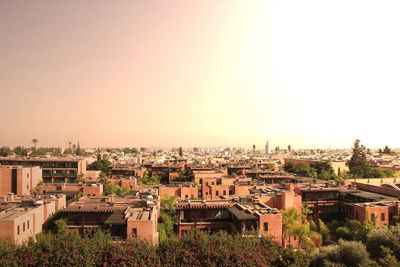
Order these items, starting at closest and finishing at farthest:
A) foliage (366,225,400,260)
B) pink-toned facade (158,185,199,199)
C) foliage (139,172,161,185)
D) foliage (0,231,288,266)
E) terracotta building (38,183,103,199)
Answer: foliage (0,231,288,266) → foliage (366,225,400,260) → terracotta building (38,183,103,199) → pink-toned facade (158,185,199,199) → foliage (139,172,161,185)

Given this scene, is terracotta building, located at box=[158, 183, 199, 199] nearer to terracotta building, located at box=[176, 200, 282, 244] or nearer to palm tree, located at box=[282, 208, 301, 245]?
terracotta building, located at box=[176, 200, 282, 244]

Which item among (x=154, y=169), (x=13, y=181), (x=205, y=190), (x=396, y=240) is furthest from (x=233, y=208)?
(x=154, y=169)

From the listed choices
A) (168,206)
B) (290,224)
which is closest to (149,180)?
(168,206)

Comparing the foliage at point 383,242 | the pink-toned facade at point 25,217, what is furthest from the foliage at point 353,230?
the pink-toned facade at point 25,217

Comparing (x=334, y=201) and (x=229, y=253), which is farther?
(x=334, y=201)

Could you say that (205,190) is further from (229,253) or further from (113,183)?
(229,253)

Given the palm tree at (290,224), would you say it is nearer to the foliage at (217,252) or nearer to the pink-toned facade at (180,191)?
the foliage at (217,252)

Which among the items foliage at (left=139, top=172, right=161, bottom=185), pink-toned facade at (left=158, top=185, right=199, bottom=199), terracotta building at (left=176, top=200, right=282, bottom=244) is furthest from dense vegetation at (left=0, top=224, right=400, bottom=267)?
foliage at (left=139, top=172, right=161, bottom=185)

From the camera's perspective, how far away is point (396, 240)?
29969mm

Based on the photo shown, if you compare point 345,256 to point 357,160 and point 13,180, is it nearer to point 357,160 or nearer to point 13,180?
point 13,180

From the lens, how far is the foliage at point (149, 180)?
248 ft

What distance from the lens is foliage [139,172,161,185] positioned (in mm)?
75738

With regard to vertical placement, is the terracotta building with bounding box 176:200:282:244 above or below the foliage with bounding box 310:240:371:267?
above

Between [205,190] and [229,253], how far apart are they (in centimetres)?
3951
